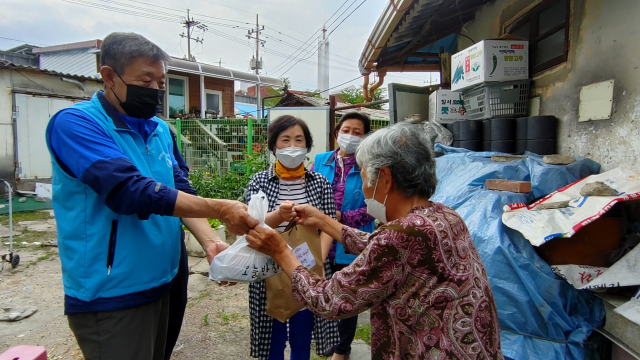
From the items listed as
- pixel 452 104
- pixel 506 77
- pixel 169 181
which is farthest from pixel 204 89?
pixel 169 181

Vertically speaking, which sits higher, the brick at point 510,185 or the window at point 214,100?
the window at point 214,100

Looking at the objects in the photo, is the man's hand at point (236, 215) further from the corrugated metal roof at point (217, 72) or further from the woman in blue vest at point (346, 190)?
the corrugated metal roof at point (217, 72)

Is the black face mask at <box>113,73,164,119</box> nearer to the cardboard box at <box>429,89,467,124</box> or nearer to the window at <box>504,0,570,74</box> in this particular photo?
the window at <box>504,0,570,74</box>

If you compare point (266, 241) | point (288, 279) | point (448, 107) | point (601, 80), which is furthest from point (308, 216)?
point (448, 107)

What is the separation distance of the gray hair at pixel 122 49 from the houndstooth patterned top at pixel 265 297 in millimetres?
1153

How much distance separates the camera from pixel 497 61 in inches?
154

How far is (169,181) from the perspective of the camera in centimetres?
187

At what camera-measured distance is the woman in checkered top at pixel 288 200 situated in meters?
2.40

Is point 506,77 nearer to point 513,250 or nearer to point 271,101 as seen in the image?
point 513,250

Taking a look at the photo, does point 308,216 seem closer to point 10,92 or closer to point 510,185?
point 510,185

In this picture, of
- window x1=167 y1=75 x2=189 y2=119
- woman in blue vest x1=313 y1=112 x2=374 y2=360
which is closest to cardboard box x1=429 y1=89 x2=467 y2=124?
woman in blue vest x1=313 y1=112 x2=374 y2=360

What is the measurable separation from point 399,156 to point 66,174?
135 centimetres

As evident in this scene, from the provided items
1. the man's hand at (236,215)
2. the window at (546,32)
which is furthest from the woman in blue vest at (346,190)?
the window at (546,32)

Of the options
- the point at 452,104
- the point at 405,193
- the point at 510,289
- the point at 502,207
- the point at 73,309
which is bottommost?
the point at 510,289
